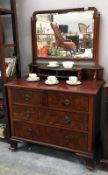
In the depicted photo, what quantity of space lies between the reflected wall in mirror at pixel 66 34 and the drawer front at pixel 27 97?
571 millimetres

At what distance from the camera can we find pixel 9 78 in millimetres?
2326

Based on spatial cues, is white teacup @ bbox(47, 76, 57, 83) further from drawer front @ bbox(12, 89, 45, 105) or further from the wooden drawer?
the wooden drawer

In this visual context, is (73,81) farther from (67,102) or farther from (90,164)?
(90,164)

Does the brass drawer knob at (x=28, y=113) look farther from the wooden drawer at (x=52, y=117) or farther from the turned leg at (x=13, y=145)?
the turned leg at (x=13, y=145)

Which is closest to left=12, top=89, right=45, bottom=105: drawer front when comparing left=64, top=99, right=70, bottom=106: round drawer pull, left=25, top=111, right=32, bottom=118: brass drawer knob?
left=25, top=111, right=32, bottom=118: brass drawer knob

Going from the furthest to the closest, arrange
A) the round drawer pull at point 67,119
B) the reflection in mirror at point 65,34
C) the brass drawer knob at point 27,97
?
the reflection in mirror at point 65,34, the brass drawer knob at point 27,97, the round drawer pull at point 67,119

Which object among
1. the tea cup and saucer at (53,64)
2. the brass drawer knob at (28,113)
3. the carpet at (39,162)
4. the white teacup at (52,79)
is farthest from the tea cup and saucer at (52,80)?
the carpet at (39,162)

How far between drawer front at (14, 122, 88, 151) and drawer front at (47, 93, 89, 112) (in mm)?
259

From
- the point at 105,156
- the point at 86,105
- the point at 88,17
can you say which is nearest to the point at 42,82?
the point at 86,105

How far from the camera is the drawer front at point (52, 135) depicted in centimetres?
200

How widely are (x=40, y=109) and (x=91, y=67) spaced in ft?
2.26

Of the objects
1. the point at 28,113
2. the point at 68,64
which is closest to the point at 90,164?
the point at 28,113

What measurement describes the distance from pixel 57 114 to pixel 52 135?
256 millimetres

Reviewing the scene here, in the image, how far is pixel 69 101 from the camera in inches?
75.3
